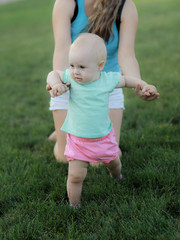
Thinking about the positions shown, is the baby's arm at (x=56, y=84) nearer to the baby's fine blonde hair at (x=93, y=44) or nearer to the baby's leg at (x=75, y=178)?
the baby's fine blonde hair at (x=93, y=44)

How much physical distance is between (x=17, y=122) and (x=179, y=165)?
91.2 inches

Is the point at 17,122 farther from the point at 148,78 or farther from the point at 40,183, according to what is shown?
the point at 148,78

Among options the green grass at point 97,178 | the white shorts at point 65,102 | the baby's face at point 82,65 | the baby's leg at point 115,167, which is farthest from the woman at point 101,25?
the baby's face at point 82,65

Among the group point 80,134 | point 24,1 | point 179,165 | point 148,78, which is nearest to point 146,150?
point 179,165

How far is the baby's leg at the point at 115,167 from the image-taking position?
2.43m

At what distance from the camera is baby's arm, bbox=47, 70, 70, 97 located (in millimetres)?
2010

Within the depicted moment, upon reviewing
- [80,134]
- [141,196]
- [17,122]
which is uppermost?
[80,134]

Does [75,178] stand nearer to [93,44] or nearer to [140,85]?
[140,85]

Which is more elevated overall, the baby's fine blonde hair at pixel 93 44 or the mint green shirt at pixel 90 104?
the baby's fine blonde hair at pixel 93 44

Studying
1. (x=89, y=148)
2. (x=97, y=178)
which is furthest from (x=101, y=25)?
(x=97, y=178)

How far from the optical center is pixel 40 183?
2576mm

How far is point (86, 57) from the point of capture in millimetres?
2000

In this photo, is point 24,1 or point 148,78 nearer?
point 148,78

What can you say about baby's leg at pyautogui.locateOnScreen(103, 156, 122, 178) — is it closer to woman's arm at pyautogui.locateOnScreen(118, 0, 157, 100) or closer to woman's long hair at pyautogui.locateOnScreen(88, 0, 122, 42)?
woman's arm at pyautogui.locateOnScreen(118, 0, 157, 100)
